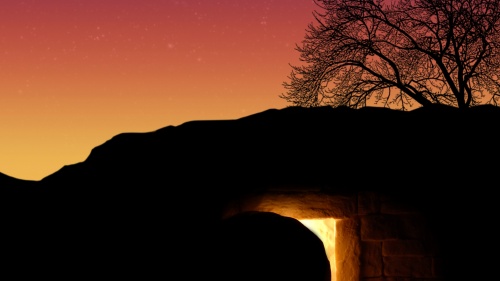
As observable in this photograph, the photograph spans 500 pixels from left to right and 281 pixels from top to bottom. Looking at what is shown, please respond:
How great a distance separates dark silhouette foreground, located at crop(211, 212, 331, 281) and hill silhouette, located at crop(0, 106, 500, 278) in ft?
0.89

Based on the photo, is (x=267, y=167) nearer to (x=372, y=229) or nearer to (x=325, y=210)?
(x=325, y=210)

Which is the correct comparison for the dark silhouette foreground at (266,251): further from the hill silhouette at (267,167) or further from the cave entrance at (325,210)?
the hill silhouette at (267,167)

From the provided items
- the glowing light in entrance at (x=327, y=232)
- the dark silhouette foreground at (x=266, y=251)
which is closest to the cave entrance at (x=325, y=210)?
the dark silhouette foreground at (x=266, y=251)

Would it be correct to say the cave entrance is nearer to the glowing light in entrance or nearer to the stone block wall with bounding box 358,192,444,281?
the stone block wall with bounding box 358,192,444,281

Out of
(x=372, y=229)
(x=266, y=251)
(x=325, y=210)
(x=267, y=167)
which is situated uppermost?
(x=267, y=167)

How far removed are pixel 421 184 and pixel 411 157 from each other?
0.85 feet

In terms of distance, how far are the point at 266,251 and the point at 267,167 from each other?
30.0 inches

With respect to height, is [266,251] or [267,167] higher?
[267,167]

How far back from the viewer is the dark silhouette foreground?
16.9ft

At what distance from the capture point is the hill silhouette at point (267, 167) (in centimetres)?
505

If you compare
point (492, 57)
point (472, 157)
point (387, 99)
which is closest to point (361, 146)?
point (472, 157)

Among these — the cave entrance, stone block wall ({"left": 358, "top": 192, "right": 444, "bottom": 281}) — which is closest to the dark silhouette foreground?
the cave entrance

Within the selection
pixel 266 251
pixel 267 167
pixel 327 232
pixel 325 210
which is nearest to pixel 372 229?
pixel 325 210

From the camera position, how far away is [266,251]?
17.2 feet
